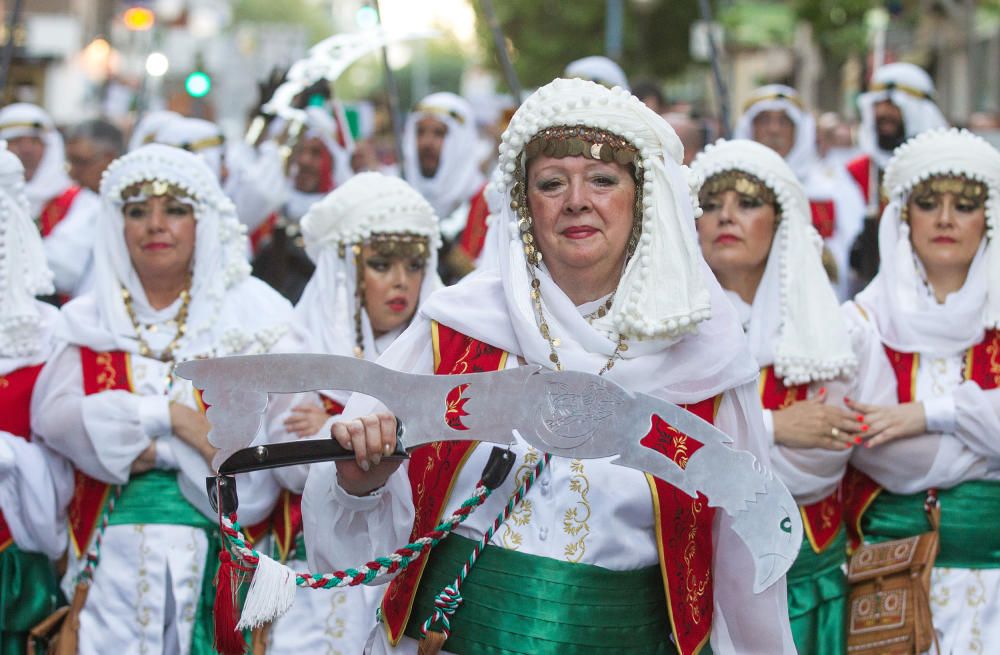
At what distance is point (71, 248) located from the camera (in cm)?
811

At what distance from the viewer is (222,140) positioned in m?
9.37

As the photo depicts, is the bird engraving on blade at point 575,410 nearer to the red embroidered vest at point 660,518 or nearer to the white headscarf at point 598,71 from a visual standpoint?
the red embroidered vest at point 660,518

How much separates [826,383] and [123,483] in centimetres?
250

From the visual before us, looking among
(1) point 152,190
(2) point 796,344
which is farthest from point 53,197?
(2) point 796,344

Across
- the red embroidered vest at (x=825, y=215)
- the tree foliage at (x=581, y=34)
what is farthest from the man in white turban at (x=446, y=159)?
the tree foliage at (x=581, y=34)

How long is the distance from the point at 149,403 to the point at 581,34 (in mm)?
25670

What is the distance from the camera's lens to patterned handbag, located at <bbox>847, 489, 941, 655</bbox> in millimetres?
4742

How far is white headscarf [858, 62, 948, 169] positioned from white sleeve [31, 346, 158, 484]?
256 inches

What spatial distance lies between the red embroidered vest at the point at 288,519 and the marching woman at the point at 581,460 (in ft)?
4.92

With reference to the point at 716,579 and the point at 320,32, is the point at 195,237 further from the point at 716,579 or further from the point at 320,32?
the point at 320,32

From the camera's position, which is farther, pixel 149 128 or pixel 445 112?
pixel 445 112

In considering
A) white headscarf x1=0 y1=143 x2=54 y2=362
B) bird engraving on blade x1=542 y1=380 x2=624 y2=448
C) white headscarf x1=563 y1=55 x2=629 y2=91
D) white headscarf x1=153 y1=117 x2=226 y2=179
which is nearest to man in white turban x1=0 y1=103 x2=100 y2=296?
white headscarf x1=153 y1=117 x2=226 y2=179

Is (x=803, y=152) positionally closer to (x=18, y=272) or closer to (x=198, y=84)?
(x=198, y=84)

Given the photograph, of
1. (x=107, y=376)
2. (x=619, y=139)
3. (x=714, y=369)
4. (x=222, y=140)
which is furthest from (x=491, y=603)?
(x=222, y=140)
